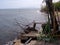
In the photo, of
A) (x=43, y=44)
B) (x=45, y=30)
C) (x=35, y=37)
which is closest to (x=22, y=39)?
(x=35, y=37)

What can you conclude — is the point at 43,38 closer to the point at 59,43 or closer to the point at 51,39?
the point at 51,39

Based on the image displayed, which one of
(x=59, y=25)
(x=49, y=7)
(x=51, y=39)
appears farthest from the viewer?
(x=59, y=25)

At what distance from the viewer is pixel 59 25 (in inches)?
456

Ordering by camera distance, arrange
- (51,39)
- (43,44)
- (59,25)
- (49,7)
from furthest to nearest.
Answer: (59,25)
(49,7)
(51,39)
(43,44)

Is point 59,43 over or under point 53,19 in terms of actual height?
under

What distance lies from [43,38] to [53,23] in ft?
4.42

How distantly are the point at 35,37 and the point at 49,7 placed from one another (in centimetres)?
191

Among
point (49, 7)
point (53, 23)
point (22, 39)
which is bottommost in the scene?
point (22, 39)

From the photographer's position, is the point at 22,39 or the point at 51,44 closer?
the point at 51,44

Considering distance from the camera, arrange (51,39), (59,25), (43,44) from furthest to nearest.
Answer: (59,25) → (51,39) → (43,44)

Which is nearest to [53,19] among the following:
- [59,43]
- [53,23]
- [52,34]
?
[53,23]

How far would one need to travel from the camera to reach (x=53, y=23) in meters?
10.7

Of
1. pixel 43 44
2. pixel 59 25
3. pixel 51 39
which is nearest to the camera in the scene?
pixel 43 44

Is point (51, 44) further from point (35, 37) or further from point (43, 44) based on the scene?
point (35, 37)
